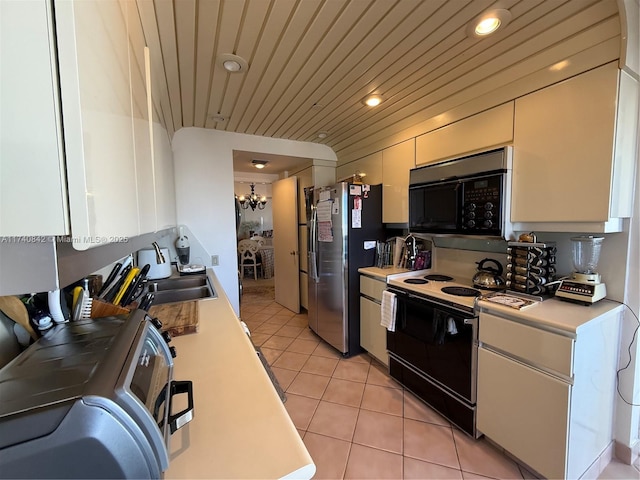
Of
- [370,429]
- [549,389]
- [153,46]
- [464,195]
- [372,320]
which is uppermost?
[153,46]

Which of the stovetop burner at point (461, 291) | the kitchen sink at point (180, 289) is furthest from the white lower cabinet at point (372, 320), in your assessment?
the kitchen sink at point (180, 289)

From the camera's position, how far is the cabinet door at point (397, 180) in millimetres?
2396

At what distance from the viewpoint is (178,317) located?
1.47 m

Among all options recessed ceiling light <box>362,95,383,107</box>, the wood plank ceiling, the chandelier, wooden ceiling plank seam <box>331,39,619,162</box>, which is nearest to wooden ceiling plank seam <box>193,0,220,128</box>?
the wood plank ceiling

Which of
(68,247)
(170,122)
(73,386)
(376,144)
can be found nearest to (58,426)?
(73,386)

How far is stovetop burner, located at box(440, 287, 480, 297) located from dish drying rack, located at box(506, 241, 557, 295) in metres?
0.25

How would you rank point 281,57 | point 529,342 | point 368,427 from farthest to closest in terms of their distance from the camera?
point 368,427
point 281,57
point 529,342

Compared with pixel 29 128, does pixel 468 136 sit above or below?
above

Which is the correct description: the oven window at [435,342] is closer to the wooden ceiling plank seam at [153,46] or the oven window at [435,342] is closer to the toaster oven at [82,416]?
the toaster oven at [82,416]

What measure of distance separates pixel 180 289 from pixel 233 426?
1.68m

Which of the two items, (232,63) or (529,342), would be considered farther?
(232,63)

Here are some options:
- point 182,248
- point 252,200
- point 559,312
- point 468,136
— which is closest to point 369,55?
point 468,136

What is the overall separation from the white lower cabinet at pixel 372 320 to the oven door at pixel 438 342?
195mm

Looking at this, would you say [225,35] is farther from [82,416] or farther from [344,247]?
[344,247]
